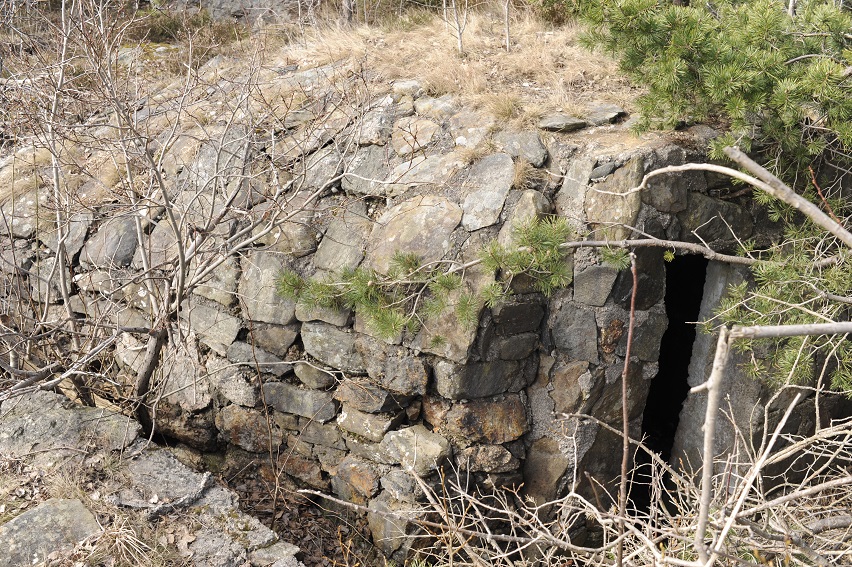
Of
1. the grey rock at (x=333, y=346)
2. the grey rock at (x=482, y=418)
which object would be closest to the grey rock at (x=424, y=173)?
the grey rock at (x=333, y=346)

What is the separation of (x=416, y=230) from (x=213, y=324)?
1.59 m

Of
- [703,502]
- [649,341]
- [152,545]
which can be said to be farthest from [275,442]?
[703,502]

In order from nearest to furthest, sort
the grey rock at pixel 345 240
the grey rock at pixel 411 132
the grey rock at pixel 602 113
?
the grey rock at pixel 345 240 < the grey rock at pixel 602 113 < the grey rock at pixel 411 132

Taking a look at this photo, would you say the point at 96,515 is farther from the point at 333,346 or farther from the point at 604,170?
the point at 604,170

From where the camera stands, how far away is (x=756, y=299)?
14.6ft

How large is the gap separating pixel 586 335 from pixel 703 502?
288 centimetres

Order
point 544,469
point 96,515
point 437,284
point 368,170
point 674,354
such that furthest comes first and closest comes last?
point 674,354
point 368,170
point 544,469
point 437,284
point 96,515

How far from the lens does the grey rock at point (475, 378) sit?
14.8 feet

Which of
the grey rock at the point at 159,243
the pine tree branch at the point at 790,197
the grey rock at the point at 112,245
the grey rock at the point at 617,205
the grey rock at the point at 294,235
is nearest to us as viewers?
the pine tree branch at the point at 790,197

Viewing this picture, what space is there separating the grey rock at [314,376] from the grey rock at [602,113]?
89.7 inches

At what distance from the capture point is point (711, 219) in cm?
471

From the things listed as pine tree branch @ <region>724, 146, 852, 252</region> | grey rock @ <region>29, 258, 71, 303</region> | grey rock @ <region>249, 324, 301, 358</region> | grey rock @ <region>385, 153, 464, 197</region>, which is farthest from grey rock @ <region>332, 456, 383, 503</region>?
pine tree branch @ <region>724, 146, 852, 252</region>

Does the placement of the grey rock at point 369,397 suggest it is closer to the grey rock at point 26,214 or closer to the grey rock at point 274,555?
the grey rock at point 274,555

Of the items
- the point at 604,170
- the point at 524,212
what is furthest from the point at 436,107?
the point at 604,170
